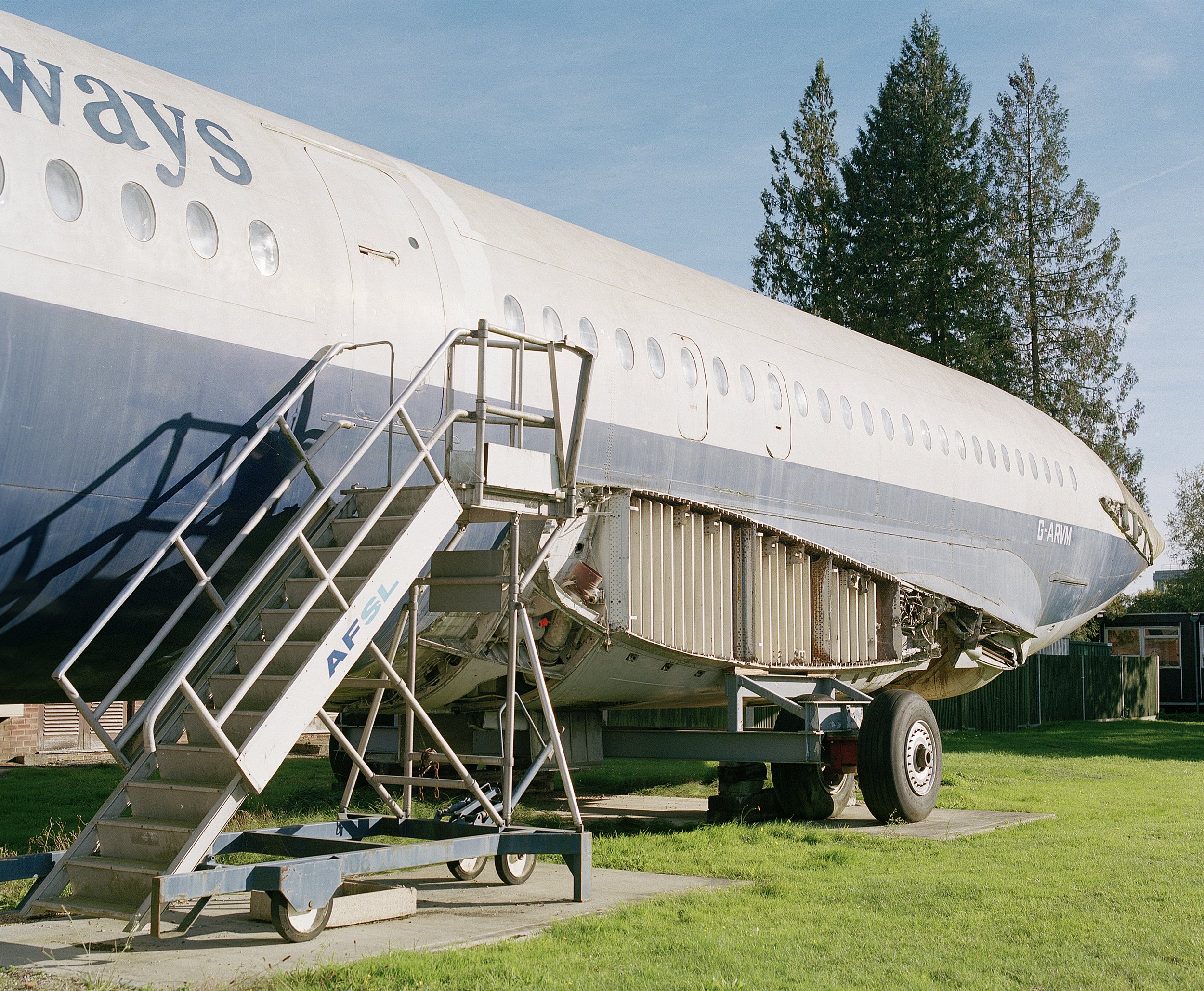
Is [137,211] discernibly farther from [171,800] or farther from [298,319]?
[171,800]

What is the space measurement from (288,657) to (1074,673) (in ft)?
105

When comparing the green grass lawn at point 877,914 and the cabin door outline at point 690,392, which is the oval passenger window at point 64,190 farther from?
the cabin door outline at point 690,392

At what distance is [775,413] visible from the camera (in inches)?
518

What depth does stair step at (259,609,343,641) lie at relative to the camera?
745cm

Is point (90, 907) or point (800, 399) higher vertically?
point (800, 399)

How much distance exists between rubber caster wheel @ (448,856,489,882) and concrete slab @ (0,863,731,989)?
0.21 ft

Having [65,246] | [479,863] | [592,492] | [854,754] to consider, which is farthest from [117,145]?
[854,754]

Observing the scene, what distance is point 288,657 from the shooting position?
24.1ft

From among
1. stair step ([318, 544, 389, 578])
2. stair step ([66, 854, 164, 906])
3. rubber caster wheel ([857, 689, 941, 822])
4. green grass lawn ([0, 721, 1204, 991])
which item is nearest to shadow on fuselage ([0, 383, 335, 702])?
stair step ([318, 544, 389, 578])

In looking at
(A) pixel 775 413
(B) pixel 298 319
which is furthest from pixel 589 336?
(B) pixel 298 319

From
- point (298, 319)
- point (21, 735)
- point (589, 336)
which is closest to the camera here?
point (298, 319)

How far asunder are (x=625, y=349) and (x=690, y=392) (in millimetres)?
978

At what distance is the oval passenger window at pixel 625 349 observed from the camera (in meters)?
11.2

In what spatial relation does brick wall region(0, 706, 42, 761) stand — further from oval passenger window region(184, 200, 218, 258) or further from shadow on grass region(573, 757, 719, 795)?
oval passenger window region(184, 200, 218, 258)
